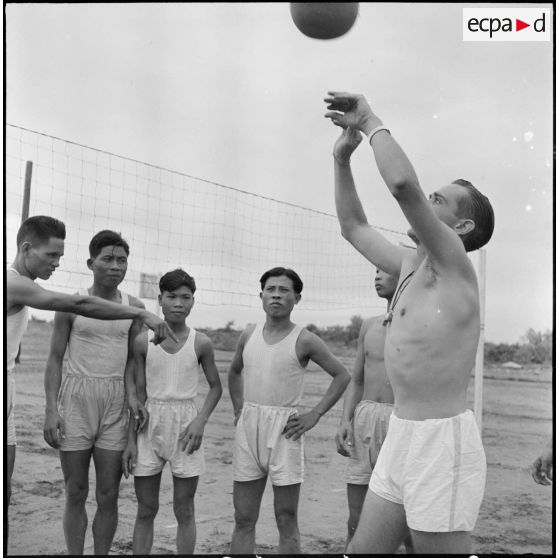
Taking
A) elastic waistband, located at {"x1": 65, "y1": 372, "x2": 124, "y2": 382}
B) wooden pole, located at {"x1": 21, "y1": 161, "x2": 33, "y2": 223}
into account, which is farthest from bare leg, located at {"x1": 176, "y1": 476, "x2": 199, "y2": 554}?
wooden pole, located at {"x1": 21, "y1": 161, "x2": 33, "y2": 223}

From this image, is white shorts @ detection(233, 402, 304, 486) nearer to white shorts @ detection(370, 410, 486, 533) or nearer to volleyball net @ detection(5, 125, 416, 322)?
white shorts @ detection(370, 410, 486, 533)

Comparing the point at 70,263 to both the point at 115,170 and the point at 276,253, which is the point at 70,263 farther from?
the point at 276,253

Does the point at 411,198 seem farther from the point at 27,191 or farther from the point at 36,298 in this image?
the point at 27,191

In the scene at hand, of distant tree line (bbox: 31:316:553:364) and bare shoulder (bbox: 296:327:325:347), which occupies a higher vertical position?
bare shoulder (bbox: 296:327:325:347)

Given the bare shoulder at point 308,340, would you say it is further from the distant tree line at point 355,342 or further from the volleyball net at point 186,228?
the distant tree line at point 355,342

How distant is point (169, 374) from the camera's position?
3.63 meters

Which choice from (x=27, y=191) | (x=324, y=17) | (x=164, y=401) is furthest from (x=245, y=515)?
(x=27, y=191)

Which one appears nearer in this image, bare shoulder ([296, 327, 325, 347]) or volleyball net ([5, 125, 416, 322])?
bare shoulder ([296, 327, 325, 347])

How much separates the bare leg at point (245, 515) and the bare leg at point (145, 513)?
0.42 meters

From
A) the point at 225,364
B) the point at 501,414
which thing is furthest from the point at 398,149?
the point at 225,364

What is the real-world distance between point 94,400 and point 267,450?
95 cm

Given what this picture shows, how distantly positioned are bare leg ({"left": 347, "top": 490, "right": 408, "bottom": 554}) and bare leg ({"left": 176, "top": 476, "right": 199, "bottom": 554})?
1413mm

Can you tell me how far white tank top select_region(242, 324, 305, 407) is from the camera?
146 inches

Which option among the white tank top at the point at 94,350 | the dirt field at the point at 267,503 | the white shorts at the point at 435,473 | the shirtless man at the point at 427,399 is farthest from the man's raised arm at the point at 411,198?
the dirt field at the point at 267,503
